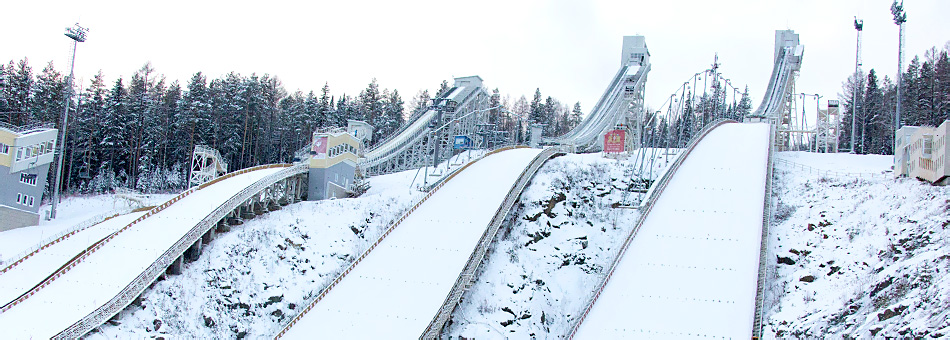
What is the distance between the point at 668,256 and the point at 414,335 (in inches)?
385

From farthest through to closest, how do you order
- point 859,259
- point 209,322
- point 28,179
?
point 28,179
point 209,322
point 859,259

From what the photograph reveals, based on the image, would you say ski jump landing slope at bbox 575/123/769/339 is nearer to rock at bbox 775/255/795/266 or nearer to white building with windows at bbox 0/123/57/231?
rock at bbox 775/255/795/266

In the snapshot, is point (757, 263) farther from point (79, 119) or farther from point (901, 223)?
point (79, 119)

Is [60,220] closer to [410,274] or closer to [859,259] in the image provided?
[410,274]

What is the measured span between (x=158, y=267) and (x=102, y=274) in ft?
6.21

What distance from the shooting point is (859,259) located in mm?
22453

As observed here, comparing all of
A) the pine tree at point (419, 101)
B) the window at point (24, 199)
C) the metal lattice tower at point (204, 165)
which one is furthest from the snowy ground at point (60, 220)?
the pine tree at point (419, 101)

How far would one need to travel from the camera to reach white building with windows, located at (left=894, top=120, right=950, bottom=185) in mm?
25703

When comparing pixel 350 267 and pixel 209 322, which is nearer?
pixel 209 322

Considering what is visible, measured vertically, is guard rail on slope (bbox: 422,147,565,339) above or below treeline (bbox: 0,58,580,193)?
below

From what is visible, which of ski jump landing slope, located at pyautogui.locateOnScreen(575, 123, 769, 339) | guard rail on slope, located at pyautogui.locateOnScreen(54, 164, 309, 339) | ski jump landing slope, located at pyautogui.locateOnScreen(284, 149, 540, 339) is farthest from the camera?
ski jump landing slope, located at pyautogui.locateOnScreen(284, 149, 540, 339)

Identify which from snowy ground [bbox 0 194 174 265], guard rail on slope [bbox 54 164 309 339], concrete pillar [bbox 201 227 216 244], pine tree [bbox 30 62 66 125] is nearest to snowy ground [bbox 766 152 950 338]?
guard rail on slope [bbox 54 164 309 339]

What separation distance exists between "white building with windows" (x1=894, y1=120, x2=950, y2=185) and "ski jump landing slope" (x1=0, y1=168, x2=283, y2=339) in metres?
29.3

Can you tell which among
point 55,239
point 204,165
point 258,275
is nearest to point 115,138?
point 204,165
